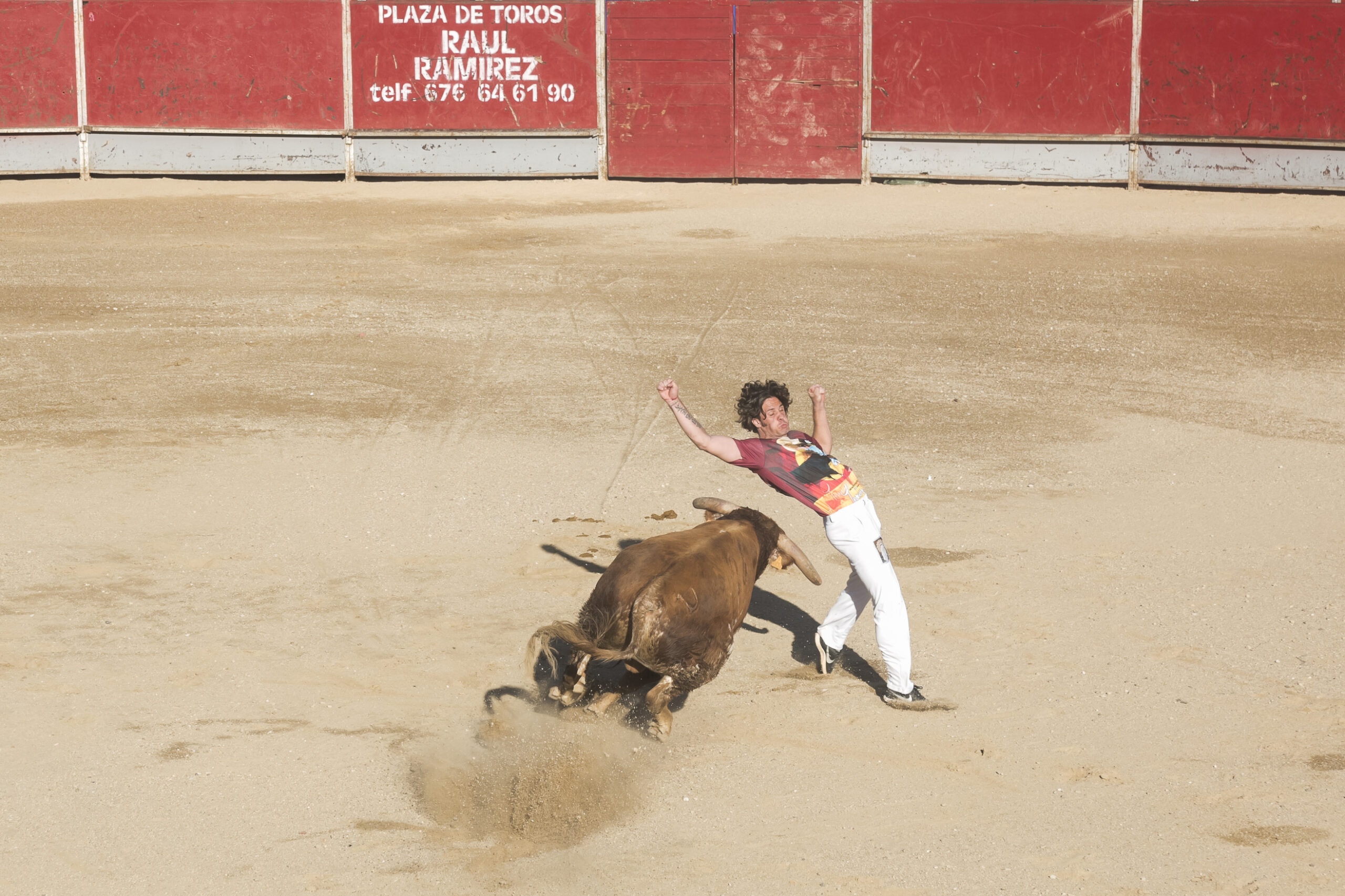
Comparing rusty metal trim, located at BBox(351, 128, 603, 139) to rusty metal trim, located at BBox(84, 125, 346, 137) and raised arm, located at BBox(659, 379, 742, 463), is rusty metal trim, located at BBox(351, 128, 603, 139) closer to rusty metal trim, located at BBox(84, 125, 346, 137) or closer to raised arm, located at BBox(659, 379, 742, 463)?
rusty metal trim, located at BBox(84, 125, 346, 137)

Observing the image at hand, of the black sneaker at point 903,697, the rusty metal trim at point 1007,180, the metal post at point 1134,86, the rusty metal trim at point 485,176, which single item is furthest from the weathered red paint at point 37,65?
the black sneaker at point 903,697

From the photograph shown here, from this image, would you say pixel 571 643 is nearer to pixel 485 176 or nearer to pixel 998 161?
pixel 485 176

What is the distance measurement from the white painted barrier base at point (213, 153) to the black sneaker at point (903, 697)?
612 inches

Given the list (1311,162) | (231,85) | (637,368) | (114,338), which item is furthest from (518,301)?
(1311,162)

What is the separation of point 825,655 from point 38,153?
1690 cm

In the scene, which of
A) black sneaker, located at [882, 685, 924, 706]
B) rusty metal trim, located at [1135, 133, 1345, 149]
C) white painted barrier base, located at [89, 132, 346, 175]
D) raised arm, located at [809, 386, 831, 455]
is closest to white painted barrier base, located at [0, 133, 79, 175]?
white painted barrier base, located at [89, 132, 346, 175]

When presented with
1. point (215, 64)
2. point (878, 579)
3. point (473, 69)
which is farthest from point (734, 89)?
point (878, 579)

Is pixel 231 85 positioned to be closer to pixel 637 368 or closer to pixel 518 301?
pixel 518 301

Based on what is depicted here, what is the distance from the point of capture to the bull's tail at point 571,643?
6.13m

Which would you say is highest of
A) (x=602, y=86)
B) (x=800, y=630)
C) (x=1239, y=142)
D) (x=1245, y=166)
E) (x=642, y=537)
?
(x=602, y=86)

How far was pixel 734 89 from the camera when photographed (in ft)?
65.9

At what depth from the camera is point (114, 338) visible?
1313 cm

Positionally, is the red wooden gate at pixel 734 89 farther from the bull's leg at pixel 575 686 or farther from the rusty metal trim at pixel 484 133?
the bull's leg at pixel 575 686

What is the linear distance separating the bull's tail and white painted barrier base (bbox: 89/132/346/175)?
15.4 m
